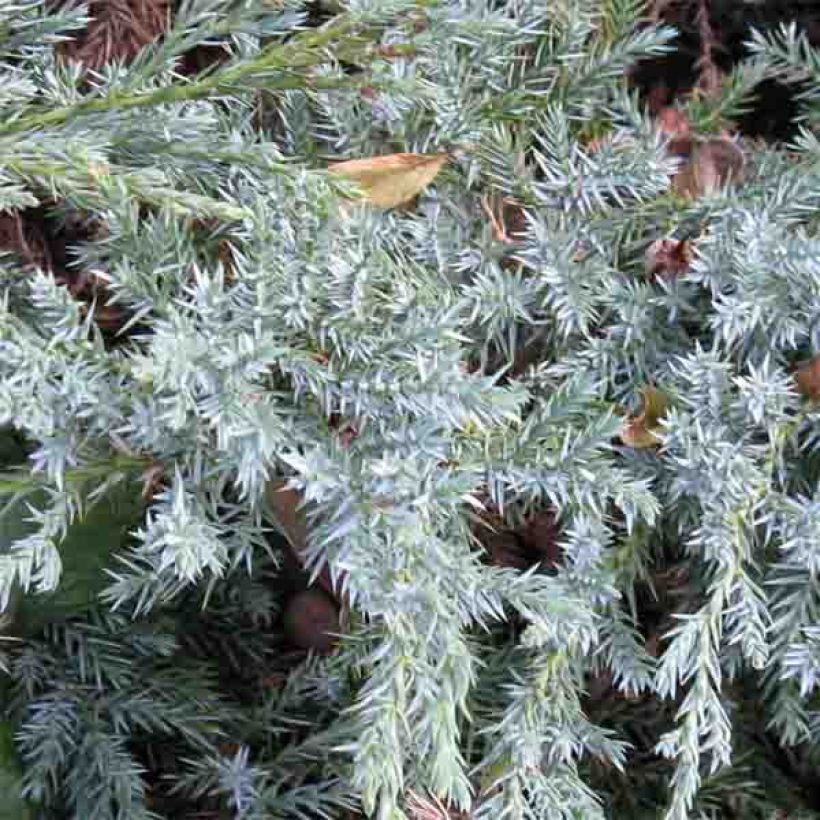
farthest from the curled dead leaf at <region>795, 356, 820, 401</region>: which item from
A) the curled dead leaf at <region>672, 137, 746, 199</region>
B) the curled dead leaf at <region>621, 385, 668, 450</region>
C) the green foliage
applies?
the curled dead leaf at <region>672, 137, 746, 199</region>

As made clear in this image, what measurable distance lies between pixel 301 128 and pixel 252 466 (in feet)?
1.64

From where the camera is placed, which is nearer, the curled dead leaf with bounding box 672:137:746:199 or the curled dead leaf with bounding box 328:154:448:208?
A: the curled dead leaf with bounding box 328:154:448:208

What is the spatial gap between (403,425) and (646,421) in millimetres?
329

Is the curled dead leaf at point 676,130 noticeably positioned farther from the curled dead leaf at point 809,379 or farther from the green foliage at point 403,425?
the curled dead leaf at point 809,379

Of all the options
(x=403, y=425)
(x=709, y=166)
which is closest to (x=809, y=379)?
(x=709, y=166)

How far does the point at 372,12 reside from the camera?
1.00 metres

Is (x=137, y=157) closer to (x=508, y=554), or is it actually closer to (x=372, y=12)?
(x=372, y=12)

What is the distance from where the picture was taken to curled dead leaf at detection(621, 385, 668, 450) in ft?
3.96

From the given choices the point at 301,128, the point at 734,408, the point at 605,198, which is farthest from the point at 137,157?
the point at 734,408

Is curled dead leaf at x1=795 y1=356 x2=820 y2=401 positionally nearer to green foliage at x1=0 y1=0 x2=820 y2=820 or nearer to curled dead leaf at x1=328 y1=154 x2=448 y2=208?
green foliage at x1=0 y1=0 x2=820 y2=820

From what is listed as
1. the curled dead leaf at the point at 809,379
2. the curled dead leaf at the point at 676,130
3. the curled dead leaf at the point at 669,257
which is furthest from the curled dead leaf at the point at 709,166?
the curled dead leaf at the point at 809,379

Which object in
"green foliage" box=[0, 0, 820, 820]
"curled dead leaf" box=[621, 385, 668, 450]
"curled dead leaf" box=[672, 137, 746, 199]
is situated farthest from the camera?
"curled dead leaf" box=[672, 137, 746, 199]

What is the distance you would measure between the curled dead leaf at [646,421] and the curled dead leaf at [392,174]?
0.34m

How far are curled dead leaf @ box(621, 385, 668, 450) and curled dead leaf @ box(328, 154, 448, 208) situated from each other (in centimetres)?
34
